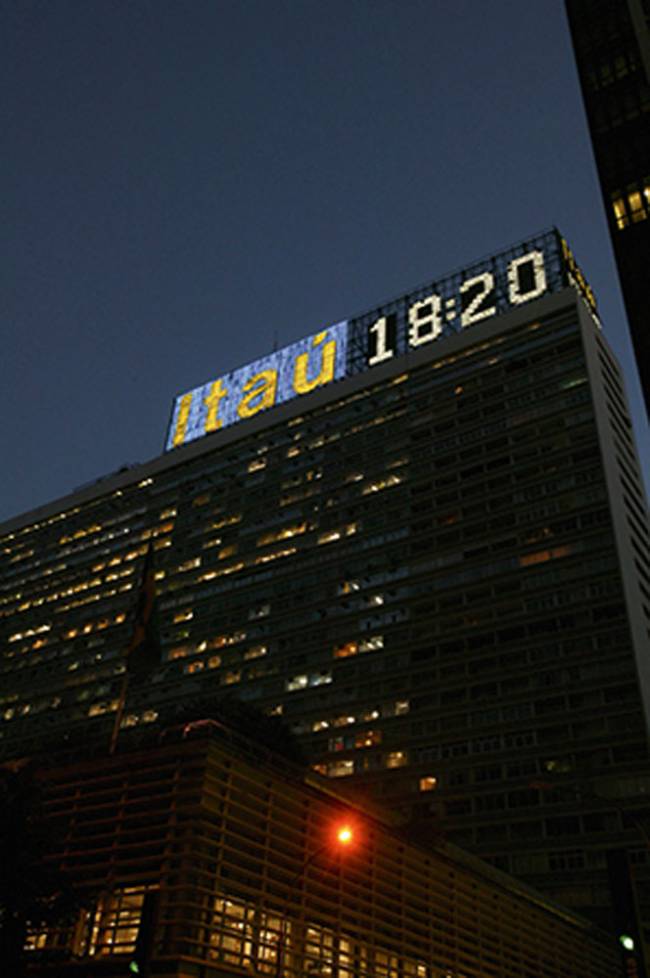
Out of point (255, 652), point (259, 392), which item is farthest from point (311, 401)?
point (255, 652)

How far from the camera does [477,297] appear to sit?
354 feet

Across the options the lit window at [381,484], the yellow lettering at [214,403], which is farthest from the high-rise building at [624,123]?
the yellow lettering at [214,403]

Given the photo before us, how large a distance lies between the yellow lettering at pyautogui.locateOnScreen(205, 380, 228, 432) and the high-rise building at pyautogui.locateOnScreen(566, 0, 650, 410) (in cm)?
7647

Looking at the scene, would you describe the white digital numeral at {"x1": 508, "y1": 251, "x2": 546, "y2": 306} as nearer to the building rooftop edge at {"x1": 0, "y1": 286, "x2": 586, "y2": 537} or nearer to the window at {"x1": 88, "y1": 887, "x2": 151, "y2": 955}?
the building rooftop edge at {"x1": 0, "y1": 286, "x2": 586, "y2": 537}

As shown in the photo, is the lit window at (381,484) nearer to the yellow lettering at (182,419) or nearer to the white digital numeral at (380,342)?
the white digital numeral at (380,342)

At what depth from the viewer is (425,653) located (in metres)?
85.1

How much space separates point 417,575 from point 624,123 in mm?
49012

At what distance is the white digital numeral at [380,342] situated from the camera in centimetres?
11169

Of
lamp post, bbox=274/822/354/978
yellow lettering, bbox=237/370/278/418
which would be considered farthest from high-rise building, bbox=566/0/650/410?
yellow lettering, bbox=237/370/278/418

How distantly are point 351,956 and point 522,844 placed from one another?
41883mm

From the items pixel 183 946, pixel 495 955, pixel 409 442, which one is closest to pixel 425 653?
pixel 409 442

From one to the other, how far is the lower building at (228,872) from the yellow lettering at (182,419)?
96267 millimetres

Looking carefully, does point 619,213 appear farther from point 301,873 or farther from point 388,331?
point 388,331

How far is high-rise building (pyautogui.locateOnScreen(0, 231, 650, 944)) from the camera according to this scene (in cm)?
7194
